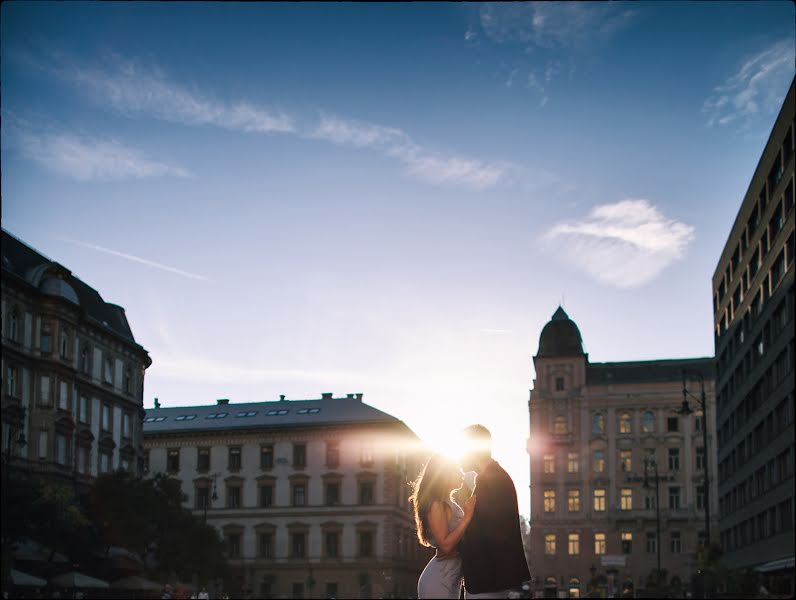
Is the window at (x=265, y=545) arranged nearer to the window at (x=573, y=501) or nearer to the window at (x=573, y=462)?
the window at (x=573, y=501)

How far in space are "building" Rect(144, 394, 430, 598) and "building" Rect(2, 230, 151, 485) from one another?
87.0ft

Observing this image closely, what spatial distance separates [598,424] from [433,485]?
95915mm

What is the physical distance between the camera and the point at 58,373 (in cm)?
5844

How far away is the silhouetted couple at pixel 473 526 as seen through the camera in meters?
7.62

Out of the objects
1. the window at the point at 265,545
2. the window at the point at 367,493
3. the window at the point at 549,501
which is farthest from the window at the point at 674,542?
the window at the point at 265,545

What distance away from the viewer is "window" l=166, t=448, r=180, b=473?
9775 cm

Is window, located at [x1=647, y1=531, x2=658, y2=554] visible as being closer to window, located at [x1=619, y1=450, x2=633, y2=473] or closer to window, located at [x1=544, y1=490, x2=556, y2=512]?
window, located at [x1=619, y1=450, x2=633, y2=473]

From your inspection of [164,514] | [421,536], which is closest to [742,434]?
[164,514]

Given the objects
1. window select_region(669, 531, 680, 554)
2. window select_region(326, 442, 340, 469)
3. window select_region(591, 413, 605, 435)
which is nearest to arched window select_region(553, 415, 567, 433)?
window select_region(591, 413, 605, 435)

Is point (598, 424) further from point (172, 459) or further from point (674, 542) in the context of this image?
point (172, 459)

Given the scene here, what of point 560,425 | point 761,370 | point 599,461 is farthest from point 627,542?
point 761,370

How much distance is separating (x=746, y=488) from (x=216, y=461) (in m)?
47.4

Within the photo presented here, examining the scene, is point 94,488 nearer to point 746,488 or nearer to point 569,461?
point 746,488

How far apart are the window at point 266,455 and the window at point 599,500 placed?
3010 centimetres
